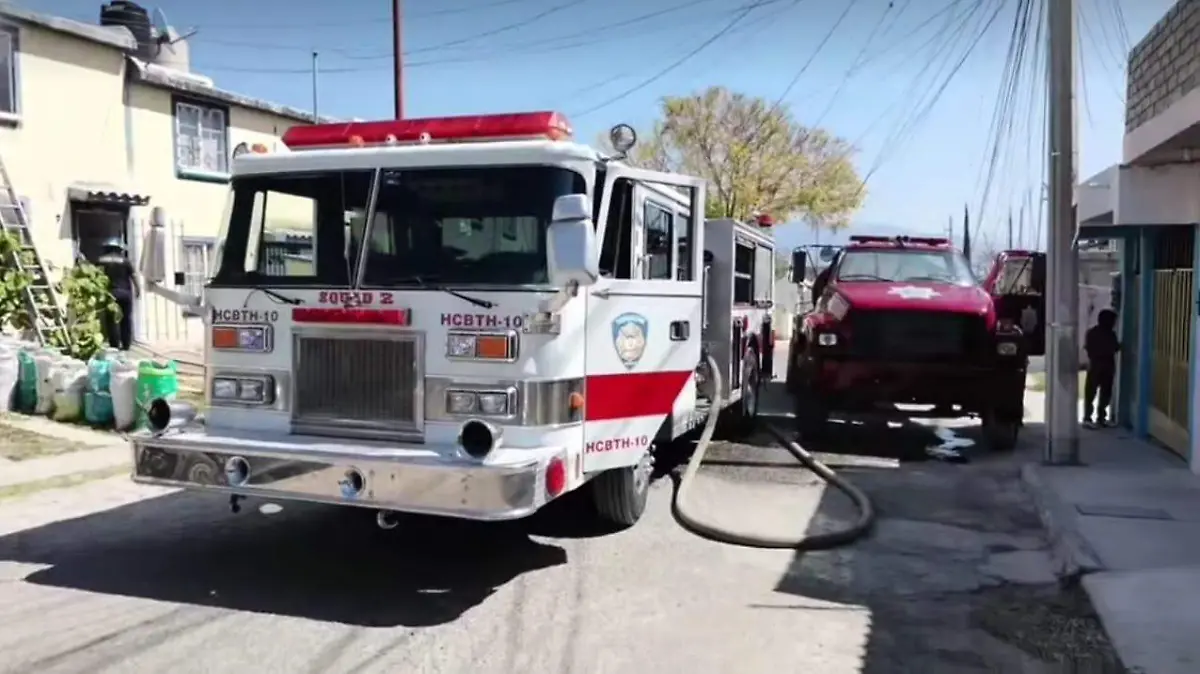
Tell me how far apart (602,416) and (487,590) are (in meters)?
1.25

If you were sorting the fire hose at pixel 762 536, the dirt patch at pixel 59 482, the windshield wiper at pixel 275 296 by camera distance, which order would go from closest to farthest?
the windshield wiper at pixel 275 296 → the fire hose at pixel 762 536 → the dirt patch at pixel 59 482

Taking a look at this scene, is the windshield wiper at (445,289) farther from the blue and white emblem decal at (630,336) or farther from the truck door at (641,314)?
the blue and white emblem decal at (630,336)

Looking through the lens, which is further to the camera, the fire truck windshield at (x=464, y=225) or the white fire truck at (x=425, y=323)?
the fire truck windshield at (x=464, y=225)

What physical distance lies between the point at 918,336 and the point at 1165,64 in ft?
11.1

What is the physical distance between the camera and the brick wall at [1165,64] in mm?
8391

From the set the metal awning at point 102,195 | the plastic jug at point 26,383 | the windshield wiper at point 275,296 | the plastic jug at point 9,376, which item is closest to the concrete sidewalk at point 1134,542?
the windshield wiper at point 275,296

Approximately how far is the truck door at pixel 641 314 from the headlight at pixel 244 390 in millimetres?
1937

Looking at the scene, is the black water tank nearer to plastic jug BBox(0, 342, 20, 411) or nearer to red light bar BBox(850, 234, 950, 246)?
plastic jug BBox(0, 342, 20, 411)

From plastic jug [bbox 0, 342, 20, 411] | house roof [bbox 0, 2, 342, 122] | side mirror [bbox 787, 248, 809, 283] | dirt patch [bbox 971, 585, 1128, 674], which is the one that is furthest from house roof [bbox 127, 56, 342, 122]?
dirt patch [bbox 971, 585, 1128, 674]

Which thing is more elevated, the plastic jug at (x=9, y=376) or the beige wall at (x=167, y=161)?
the beige wall at (x=167, y=161)

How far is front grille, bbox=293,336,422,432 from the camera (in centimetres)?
578

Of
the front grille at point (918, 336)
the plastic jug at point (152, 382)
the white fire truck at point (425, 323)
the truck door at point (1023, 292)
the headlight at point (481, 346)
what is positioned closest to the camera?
the white fire truck at point (425, 323)

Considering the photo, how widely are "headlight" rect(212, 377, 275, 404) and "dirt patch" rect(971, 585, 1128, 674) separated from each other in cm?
429

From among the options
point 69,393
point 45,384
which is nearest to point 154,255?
point 69,393
